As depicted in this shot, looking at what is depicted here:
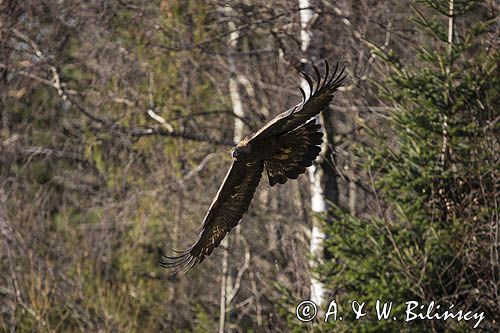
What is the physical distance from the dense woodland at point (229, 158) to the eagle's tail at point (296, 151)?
0.93 metres

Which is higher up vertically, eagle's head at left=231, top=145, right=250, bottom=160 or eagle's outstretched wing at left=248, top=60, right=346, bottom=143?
eagle's outstretched wing at left=248, top=60, right=346, bottom=143

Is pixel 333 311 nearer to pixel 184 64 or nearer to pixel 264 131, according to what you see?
pixel 264 131

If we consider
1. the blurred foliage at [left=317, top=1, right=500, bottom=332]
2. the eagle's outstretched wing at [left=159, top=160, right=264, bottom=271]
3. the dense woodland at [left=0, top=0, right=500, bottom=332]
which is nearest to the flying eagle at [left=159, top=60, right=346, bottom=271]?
the eagle's outstretched wing at [left=159, top=160, right=264, bottom=271]

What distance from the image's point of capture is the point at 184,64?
44.0 feet

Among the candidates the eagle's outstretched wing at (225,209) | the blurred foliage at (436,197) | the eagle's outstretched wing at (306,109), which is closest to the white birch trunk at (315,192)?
the blurred foliage at (436,197)

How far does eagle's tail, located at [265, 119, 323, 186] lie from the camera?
7238 mm

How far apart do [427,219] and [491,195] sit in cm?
74

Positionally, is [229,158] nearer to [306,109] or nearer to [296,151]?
[296,151]

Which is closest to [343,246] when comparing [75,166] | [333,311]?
[333,311]

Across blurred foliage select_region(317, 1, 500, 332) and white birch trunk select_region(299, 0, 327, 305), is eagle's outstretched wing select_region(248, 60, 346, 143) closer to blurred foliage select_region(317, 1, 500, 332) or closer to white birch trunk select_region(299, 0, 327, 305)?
blurred foliage select_region(317, 1, 500, 332)

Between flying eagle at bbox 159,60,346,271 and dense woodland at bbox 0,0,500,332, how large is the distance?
980mm

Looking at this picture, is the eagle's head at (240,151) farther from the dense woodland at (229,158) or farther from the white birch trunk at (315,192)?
the white birch trunk at (315,192)

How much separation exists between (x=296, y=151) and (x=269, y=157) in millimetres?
210

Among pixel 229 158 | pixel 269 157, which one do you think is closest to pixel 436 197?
pixel 269 157
